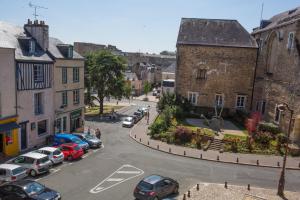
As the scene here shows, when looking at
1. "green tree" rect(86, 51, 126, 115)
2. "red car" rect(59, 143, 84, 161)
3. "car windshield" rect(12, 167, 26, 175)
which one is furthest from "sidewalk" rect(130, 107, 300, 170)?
"green tree" rect(86, 51, 126, 115)

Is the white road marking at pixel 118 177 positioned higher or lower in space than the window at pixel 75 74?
lower

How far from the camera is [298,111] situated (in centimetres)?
2741

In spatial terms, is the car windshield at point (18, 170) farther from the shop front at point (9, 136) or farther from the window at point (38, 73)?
the window at point (38, 73)

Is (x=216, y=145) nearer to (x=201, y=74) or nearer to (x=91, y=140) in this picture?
(x=91, y=140)

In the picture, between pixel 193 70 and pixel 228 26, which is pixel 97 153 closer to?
pixel 193 70

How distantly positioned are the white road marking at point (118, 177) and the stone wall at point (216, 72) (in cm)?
2025

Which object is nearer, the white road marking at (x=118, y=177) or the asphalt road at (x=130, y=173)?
the asphalt road at (x=130, y=173)

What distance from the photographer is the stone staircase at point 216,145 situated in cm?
2860

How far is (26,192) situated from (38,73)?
14566 millimetres

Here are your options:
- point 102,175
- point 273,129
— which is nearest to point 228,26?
point 273,129

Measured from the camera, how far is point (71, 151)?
2383 cm

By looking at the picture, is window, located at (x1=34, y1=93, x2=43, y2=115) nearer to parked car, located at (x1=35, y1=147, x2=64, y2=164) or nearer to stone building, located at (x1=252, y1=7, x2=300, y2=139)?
parked car, located at (x1=35, y1=147, x2=64, y2=164)

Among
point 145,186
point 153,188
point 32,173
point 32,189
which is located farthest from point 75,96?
point 153,188

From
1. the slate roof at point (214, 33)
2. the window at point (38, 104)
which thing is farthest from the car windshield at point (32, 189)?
the slate roof at point (214, 33)
